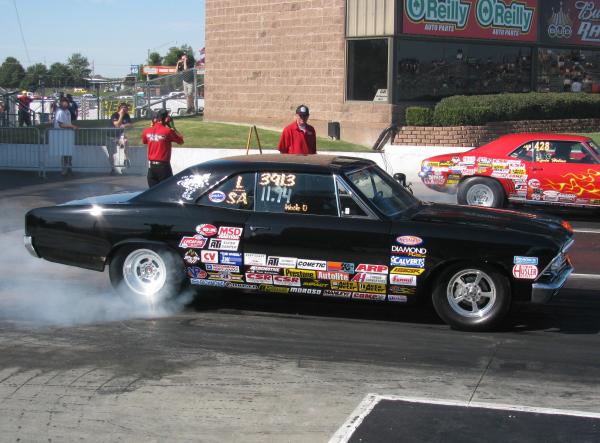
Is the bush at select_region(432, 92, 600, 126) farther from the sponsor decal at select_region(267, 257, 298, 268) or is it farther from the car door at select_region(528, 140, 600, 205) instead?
the sponsor decal at select_region(267, 257, 298, 268)

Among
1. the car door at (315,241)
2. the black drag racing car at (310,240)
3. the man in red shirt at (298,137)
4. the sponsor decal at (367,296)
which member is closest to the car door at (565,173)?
the man in red shirt at (298,137)

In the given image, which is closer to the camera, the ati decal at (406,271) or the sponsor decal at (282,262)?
the ati decal at (406,271)

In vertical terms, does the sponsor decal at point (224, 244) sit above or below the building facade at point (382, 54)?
below

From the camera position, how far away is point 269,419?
203 inches

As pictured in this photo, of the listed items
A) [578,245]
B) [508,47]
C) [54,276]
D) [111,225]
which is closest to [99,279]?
[54,276]

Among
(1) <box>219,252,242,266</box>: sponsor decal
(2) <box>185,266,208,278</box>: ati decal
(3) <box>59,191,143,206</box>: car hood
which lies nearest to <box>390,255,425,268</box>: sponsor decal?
(1) <box>219,252,242,266</box>: sponsor decal

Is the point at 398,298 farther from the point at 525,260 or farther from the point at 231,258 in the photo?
the point at 231,258

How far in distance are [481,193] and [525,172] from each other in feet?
2.48

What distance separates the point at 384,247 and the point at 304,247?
0.67 meters

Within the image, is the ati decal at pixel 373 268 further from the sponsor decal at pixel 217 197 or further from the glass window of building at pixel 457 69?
the glass window of building at pixel 457 69

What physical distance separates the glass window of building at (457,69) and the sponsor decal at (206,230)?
52.8 feet

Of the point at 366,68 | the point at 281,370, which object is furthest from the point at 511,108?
the point at 281,370

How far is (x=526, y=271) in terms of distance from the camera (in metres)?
6.87

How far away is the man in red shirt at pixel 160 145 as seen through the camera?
12.0 meters
